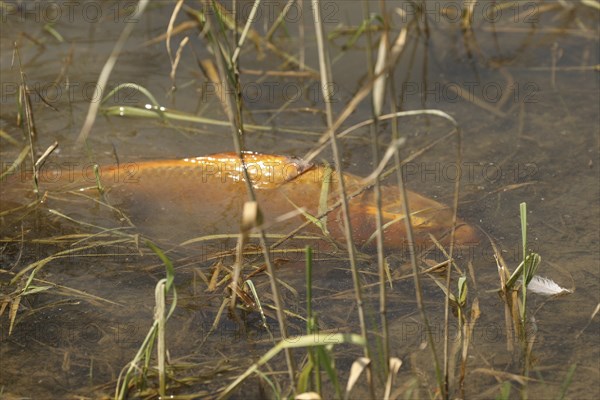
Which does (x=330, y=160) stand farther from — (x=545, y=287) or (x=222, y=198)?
(x=545, y=287)

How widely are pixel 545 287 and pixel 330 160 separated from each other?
855 mm

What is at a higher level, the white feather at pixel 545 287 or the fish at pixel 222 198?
the fish at pixel 222 198

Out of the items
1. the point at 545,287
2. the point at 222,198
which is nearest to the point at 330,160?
the point at 222,198

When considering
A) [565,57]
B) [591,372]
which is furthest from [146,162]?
[565,57]

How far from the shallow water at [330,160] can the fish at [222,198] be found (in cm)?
8

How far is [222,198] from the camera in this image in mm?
2645

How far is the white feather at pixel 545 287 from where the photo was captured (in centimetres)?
226

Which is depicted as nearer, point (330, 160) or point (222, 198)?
point (222, 198)

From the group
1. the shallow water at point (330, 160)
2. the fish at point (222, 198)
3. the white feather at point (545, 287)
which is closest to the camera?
the shallow water at point (330, 160)

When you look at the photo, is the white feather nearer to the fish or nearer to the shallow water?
the shallow water

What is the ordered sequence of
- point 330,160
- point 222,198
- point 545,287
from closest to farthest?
point 545,287 < point 222,198 < point 330,160

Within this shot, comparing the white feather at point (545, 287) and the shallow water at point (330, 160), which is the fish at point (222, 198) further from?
the white feather at point (545, 287)

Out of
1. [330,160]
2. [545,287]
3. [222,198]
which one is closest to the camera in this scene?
[545,287]

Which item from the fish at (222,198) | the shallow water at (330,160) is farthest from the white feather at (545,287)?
the fish at (222,198)
